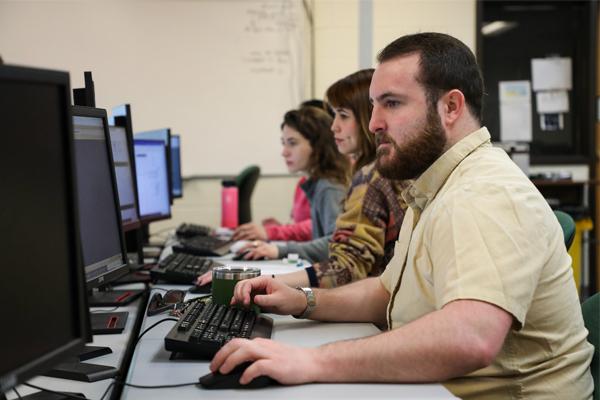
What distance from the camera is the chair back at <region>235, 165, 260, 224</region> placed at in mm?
4031

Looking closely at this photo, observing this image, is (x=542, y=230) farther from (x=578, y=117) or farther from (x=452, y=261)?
(x=578, y=117)

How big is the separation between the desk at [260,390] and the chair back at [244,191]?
2610 millimetres

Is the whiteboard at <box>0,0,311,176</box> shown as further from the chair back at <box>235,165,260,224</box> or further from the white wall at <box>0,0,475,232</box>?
the chair back at <box>235,165,260,224</box>

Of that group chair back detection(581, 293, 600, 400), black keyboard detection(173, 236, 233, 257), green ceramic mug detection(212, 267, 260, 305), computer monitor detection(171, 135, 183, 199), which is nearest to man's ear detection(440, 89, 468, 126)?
chair back detection(581, 293, 600, 400)

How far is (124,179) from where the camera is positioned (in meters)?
2.05

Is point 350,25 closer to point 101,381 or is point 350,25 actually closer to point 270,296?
point 270,296

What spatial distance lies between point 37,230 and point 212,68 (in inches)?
156

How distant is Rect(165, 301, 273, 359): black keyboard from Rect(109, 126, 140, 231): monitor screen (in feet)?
→ 2.29

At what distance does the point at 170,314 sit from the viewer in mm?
1557

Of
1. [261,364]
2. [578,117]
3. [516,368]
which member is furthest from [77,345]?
[578,117]

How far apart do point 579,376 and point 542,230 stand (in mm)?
288

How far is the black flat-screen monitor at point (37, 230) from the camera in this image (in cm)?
80

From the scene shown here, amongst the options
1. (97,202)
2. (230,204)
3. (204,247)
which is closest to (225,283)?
(97,202)

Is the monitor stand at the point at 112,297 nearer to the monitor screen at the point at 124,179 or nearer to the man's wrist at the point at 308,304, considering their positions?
the monitor screen at the point at 124,179
